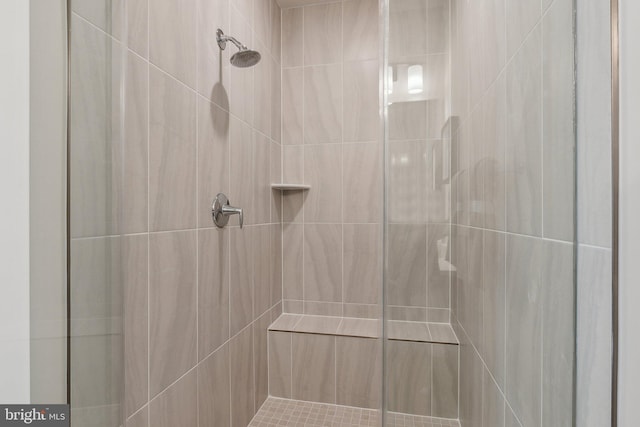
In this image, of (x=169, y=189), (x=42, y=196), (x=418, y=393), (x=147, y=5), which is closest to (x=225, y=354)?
(x=169, y=189)

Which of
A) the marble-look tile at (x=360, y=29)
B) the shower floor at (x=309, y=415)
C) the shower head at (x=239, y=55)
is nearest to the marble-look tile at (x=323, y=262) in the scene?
the shower floor at (x=309, y=415)

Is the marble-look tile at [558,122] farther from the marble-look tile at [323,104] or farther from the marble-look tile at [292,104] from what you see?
the marble-look tile at [292,104]

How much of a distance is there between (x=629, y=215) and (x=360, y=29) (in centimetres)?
190

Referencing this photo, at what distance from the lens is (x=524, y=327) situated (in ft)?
2.00

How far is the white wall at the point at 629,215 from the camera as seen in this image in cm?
37

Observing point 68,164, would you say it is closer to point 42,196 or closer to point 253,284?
point 42,196

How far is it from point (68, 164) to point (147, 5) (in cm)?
60

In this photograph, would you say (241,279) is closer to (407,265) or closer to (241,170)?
(241,170)

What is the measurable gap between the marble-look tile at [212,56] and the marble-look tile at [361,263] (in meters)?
1.01

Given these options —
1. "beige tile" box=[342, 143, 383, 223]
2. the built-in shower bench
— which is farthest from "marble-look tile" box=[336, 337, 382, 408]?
"beige tile" box=[342, 143, 383, 223]

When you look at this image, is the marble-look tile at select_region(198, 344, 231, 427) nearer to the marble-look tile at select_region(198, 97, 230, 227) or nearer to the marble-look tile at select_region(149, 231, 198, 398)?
the marble-look tile at select_region(149, 231, 198, 398)

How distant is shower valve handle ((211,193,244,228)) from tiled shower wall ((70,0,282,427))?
3 centimetres

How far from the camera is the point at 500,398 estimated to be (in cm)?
68
